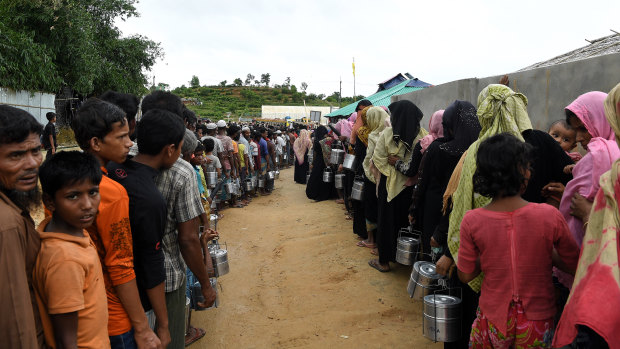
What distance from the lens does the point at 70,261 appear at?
4.86 feet

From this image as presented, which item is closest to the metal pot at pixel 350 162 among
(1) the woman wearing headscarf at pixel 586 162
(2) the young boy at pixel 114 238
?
(1) the woman wearing headscarf at pixel 586 162

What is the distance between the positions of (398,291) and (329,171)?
491 cm

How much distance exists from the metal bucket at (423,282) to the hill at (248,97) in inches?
2217

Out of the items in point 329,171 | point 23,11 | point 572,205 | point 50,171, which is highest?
point 23,11

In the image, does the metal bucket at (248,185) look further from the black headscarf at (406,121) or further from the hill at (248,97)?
the hill at (248,97)

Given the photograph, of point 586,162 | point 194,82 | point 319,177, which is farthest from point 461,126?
point 194,82

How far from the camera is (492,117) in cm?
262

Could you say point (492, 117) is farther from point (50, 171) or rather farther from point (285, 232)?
point (285, 232)

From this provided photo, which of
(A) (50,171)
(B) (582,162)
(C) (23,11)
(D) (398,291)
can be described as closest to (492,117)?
(B) (582,162)

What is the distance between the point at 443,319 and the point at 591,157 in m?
1.44

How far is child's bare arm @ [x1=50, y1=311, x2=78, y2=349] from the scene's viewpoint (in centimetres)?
147

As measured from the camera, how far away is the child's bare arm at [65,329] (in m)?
1.47

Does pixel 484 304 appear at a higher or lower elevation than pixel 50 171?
lower

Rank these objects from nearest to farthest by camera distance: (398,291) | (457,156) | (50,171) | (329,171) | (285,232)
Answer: (50,171)
(457,156)
(398,291)
(285,232)
(329,171)
